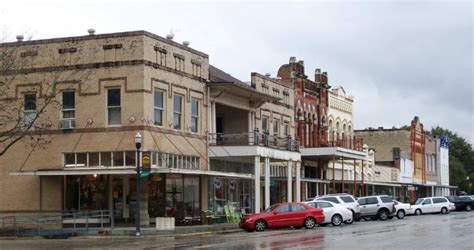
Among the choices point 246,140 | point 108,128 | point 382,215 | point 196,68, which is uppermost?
point 196,68

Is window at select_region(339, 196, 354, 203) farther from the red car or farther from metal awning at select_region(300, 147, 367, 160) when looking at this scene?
metal awning at select_region(300, 147, 367, 160)

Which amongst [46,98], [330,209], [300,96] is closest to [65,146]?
[46,98]

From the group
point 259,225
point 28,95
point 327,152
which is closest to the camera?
point 259,225

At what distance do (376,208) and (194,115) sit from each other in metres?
14.4

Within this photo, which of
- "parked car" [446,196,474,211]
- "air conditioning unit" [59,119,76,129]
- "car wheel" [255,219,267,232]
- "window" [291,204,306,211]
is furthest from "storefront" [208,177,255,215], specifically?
"parked car" [446,196,474,211]

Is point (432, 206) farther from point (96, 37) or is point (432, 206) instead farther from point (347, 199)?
point (96, 37)

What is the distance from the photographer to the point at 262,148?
1668 inches

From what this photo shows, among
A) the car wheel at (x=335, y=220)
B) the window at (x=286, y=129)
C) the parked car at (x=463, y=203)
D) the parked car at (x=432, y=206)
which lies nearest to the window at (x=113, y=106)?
the car wheel at (x=335, y=220)

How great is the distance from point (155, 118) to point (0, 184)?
8664 millimetres

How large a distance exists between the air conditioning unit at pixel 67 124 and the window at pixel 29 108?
1721mm

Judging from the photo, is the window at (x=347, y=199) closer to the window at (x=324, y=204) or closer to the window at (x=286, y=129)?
the window at (x=324, y=204)

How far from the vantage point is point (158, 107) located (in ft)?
125

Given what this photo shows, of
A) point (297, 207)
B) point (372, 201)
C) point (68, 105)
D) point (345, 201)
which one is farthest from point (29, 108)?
point (372, 201)

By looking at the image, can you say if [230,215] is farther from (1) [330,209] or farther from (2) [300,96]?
(2) [300,96]
